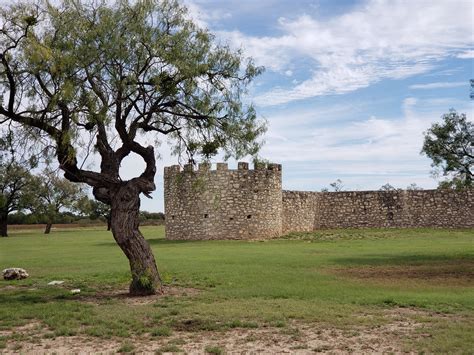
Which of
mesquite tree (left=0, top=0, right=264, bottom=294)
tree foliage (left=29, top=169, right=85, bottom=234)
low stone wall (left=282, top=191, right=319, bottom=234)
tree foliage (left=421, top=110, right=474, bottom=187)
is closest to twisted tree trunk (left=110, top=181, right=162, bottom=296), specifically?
mesquite tree (left=0, top=0, right=264, bottom=294)

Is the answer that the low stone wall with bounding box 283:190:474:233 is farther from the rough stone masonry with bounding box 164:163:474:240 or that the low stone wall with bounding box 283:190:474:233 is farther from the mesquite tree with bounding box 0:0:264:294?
the mesquite tree with bounding box 0:0:264:294

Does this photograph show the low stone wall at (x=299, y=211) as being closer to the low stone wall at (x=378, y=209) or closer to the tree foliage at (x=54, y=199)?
the low stone wall at (x=378, y=209)

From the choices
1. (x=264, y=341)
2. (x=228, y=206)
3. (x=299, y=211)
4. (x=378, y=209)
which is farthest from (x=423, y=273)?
(x=378, y=209)

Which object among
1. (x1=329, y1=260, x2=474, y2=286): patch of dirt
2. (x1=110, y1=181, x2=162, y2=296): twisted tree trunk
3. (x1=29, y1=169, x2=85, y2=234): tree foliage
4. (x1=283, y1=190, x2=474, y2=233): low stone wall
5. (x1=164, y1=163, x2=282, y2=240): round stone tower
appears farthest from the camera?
(x1=29, y1=169, x2=85, y2=234): tree foliage

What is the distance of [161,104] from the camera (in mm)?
13320

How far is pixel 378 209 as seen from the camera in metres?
38.7

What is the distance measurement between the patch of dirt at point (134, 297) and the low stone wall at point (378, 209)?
23.7 meters

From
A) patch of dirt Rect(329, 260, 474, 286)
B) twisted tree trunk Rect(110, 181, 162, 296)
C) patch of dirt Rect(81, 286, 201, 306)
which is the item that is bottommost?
patch of dirt Rect(81, 286, 201, 306)

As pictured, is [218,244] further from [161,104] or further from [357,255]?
[161,104]

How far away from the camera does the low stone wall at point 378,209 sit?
121ft

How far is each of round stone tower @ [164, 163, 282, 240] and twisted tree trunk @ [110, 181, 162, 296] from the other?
19003mm

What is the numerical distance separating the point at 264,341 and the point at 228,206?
24269 millimetres

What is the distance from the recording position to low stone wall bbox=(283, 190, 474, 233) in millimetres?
37000

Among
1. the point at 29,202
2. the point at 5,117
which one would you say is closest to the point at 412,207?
the point at 5,117
